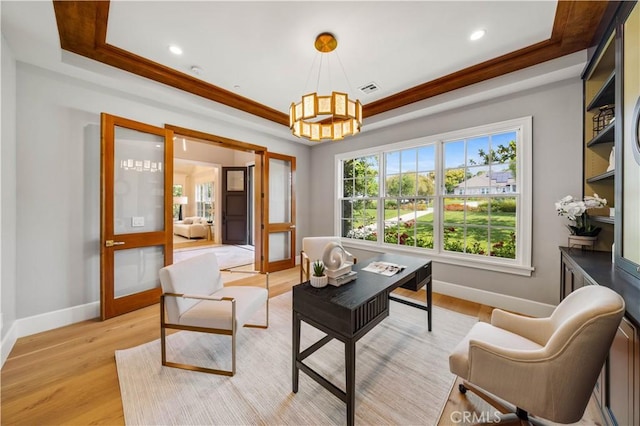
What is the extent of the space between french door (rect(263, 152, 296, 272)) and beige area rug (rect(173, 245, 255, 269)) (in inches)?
33.6

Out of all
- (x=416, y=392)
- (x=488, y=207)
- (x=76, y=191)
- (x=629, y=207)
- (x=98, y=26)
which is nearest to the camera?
(x=629, y=207)

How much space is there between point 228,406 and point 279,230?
332 cm

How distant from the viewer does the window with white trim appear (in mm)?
2857

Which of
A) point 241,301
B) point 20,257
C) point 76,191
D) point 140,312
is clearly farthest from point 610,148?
point 20,257

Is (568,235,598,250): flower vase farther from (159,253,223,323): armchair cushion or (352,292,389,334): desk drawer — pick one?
(159,253,223,323): armchair cushion

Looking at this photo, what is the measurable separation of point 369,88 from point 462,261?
2.71m

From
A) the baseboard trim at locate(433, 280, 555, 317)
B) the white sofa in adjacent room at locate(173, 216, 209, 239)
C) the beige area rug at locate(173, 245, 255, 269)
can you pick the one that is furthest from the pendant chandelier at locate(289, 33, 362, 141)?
the white sofa in adjacent room at locate(173, 216, 209, 239)

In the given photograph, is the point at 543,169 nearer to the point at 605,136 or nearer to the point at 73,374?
the point at 605,136

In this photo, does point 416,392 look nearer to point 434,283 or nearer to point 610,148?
point 434,283

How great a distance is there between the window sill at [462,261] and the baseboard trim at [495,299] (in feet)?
1.02

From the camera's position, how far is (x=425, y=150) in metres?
3.62

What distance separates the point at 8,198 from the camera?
2.07 metres

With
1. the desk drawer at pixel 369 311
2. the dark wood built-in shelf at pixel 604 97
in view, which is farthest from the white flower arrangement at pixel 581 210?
the desk drawer at pixel 369 311

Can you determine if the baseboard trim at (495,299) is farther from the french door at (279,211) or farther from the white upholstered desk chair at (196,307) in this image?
the french door at (279,211)
